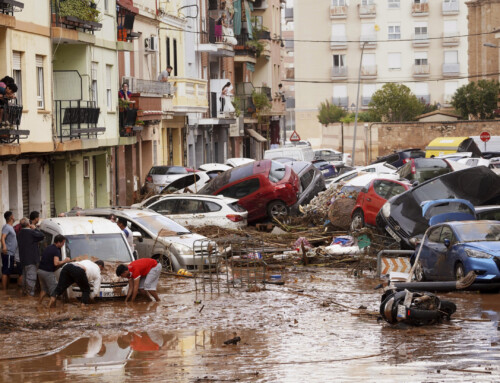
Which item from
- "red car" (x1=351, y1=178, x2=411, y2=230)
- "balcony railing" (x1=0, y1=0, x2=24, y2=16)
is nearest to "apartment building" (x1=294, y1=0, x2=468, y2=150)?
"red car" (x1=351, y1=178, x2=411, y2=230)

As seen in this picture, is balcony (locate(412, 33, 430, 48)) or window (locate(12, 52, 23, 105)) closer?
window (locate(12, 52, 23, 105))

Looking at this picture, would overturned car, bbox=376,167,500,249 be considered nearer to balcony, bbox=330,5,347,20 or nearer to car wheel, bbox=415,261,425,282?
car wheel, bbox=415,261,425,282

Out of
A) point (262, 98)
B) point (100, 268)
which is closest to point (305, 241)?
point (100, 268)

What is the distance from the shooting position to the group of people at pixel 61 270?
18.9m

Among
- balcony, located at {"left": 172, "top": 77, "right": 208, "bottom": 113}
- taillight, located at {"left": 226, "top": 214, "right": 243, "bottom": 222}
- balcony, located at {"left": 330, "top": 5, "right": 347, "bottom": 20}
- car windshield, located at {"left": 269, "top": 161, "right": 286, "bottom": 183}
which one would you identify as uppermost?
balcony, located at {"left": 330, "top": 5, "right": 347, "bottom": 20}

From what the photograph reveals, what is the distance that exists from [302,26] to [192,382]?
9537 centimetres

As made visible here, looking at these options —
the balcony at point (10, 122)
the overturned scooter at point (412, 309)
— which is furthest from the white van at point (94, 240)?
the overturned scooter at point (412, 309)

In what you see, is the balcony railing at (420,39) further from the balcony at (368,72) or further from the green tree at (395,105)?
the green tree at (395,105)

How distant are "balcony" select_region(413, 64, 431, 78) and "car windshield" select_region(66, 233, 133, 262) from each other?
86.3 meters

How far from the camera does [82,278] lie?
1884 cm

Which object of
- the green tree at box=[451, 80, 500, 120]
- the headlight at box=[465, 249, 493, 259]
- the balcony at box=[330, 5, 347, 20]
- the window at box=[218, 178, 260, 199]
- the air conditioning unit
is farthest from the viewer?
the balcony at box=[330, 5, 347, 20]

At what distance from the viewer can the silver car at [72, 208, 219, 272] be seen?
23.5m

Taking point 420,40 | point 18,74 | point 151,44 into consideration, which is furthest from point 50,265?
point 420,40

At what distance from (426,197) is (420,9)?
269 feet
